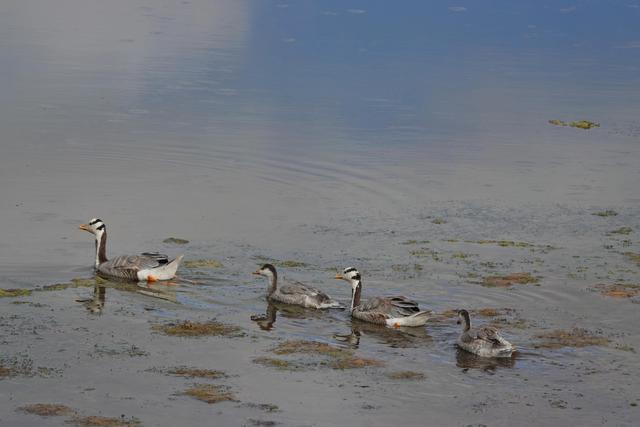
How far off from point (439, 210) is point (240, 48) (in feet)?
106

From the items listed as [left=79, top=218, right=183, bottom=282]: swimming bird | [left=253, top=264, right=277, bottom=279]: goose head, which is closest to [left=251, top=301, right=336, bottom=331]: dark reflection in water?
[left=253, top=264, right=277, bottom=279]: goose head

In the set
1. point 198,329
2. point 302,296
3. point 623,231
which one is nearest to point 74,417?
point 198,329

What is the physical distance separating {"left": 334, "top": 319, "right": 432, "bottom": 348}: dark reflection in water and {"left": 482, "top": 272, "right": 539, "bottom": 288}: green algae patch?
10.1 feet

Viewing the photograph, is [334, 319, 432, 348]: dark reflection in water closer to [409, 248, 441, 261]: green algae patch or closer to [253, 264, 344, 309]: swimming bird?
[253, 264, 344, 309]: swimming bird

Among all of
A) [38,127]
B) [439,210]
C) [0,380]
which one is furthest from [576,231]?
[38,127]

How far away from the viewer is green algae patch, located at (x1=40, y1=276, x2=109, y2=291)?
907 inches

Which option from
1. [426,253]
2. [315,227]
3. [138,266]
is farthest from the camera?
[315,227]

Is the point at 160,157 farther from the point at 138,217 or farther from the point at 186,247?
the point at 186,247

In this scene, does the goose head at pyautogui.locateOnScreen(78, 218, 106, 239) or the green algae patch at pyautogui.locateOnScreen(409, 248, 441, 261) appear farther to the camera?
the green algae patch at pyautogui.locateOnScreen(409, 248, 441, 261)

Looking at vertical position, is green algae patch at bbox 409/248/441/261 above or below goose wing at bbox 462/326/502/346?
below

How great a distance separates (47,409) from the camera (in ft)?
→ 54.4

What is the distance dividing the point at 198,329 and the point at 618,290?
8.96 m

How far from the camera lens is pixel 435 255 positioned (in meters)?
26.2

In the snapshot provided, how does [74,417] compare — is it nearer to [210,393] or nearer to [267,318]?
[210,393]
